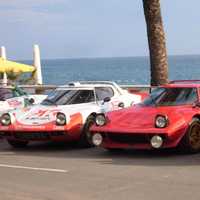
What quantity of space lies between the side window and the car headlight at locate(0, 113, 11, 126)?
6.36ft

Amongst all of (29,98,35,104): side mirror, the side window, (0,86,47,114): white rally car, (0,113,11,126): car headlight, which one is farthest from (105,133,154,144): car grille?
(29,98,35,104): side mirror

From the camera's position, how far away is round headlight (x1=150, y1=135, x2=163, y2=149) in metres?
11.2

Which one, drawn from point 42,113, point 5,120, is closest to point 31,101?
point 5,120

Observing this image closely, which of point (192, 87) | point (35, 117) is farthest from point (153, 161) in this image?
point (35, 117)

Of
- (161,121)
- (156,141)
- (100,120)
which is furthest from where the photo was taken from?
(100,120)

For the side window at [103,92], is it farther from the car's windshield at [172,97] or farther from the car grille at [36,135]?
the car's windshield at [172,97]

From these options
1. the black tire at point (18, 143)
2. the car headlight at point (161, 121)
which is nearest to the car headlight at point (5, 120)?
the black tire at point (18, 143)

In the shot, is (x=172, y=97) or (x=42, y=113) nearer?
(x=172, y=97)

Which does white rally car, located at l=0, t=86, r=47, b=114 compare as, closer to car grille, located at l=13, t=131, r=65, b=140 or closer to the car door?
car grille, located at l=13, t=131, r=65, b=140

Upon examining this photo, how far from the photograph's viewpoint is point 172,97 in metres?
12.3

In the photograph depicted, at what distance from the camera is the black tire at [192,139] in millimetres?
11320

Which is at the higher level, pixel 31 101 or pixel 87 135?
pixel 31 101

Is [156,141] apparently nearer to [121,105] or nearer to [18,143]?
[121,105]

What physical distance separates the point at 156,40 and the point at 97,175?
340 inches
